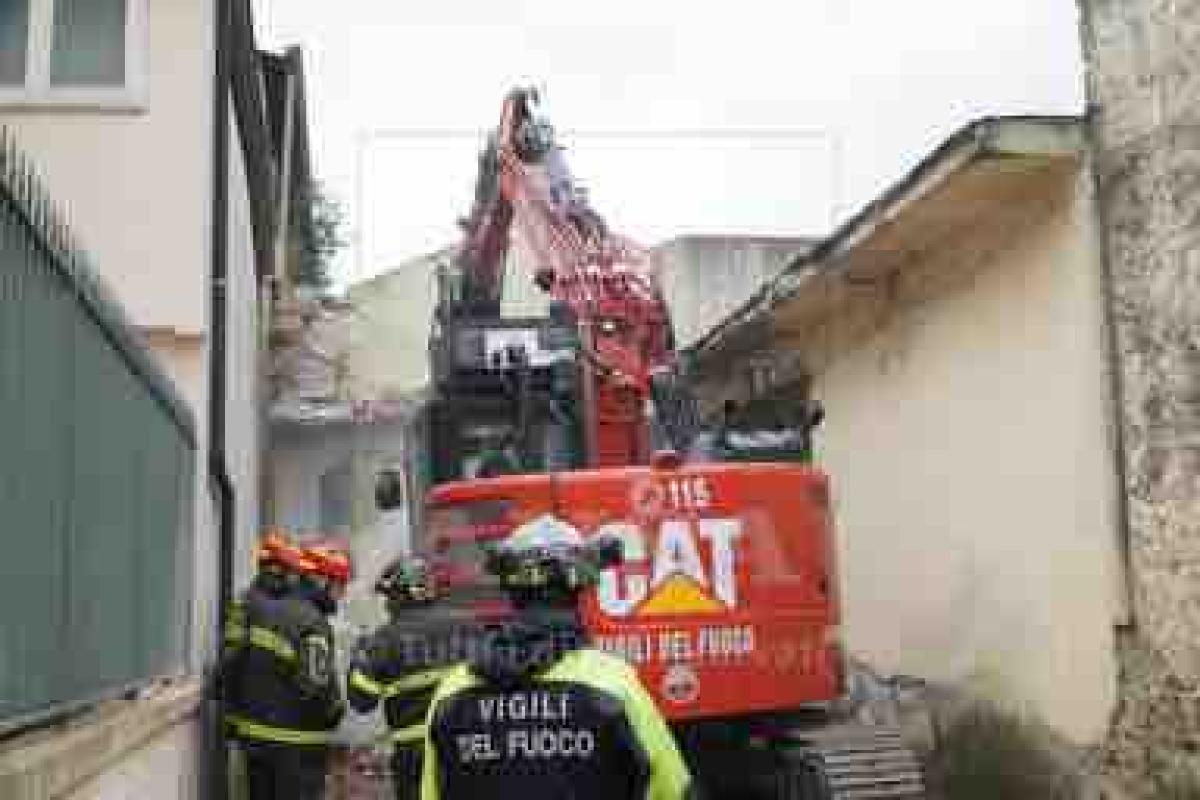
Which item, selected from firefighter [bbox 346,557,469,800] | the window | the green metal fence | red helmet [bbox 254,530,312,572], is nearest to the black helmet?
firefighter [bbox 346,557,469,800]

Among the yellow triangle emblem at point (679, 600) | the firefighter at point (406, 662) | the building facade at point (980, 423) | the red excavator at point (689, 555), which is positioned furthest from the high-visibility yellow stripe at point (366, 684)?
the building facade at point (980, 423)

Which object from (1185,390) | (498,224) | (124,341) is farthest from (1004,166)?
(124,341)

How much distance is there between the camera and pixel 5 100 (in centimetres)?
946

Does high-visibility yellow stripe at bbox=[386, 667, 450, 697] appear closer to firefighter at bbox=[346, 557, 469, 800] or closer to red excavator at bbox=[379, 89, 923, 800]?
firefighter at bbox=[346, 557, 469, 800]

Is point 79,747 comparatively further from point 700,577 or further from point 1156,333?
point 1156,333

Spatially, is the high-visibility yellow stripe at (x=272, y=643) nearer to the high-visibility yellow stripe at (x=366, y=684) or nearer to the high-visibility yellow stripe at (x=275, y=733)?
the high-visibility yellow stripe at (x=275, y=733)

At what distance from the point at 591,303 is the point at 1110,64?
11.2ft

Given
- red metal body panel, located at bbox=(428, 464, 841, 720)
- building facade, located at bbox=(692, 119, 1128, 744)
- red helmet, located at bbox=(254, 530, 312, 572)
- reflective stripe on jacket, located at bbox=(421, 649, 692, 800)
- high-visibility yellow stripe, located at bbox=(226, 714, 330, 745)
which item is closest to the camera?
reflective stripe on jacket, located at bbox=(421, 649, 692, 800)

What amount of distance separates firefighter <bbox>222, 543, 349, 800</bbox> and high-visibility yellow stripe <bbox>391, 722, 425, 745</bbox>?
91 centimetres

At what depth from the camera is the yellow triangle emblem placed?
8.06 meters

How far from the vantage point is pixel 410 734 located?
287 inches

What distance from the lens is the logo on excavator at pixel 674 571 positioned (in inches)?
317

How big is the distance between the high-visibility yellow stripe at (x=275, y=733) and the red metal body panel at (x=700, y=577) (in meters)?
1.23

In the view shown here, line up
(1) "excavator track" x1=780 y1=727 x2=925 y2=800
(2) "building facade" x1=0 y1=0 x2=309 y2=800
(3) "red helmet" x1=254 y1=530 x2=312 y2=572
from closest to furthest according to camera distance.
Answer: (1) "excavator track" x1=780 y1=727 x2=925 y2=800
(3) "red helmet" x1=254 y1=530 x2=312 y2=572
(2) "building facade" x1=0 y1=0 x2=309 y2=800
